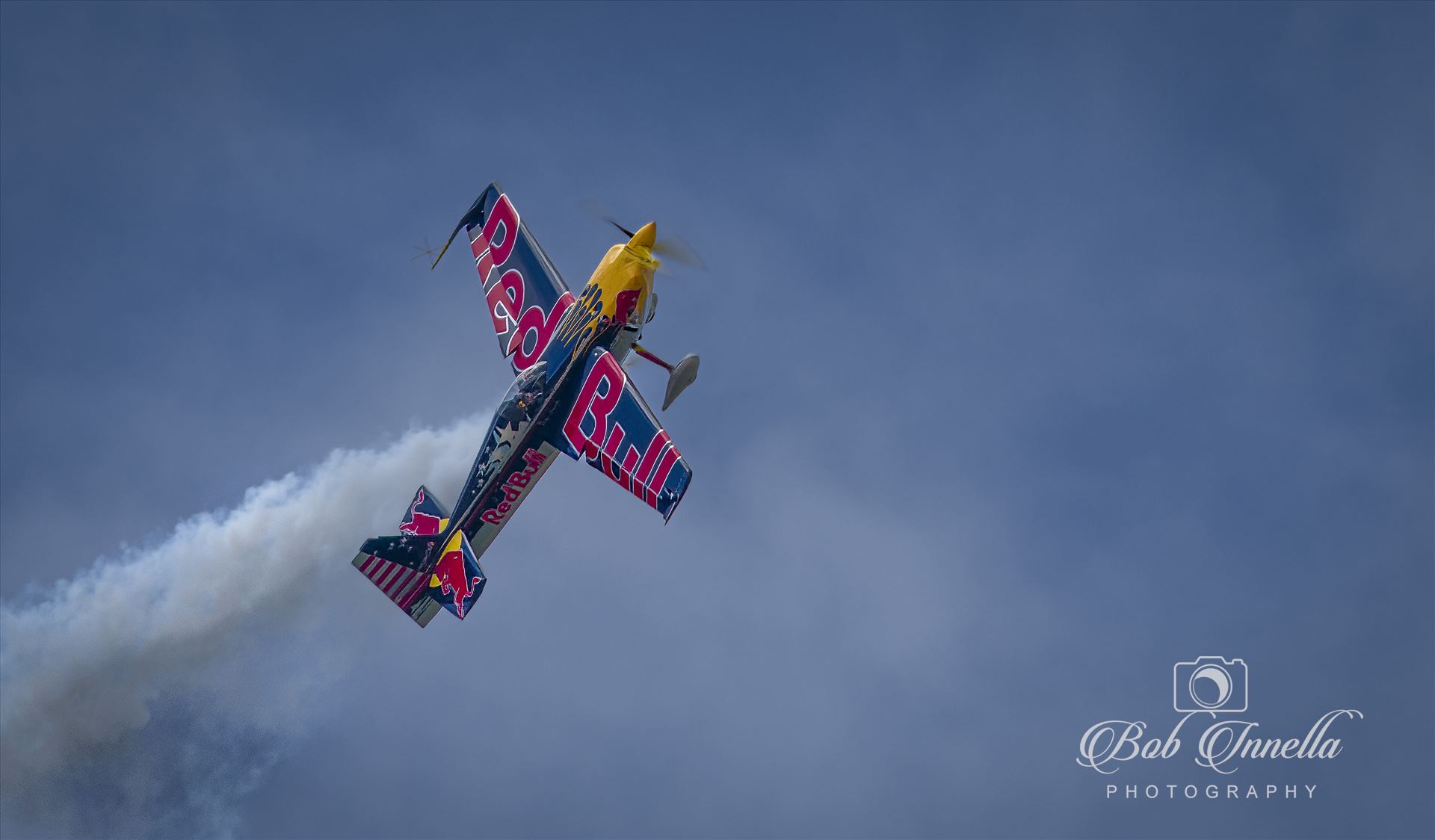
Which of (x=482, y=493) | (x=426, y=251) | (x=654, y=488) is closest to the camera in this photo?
(x=654, y=488)

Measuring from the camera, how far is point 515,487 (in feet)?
134

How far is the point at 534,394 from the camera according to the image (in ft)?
131

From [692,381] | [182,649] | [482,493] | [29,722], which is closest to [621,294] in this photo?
[692,381]

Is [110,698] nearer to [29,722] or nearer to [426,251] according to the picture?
[29,722]

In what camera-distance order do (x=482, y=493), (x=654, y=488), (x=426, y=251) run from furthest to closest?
(x=426, y=251)
(x=482, y=493)
(x=654, y=488)

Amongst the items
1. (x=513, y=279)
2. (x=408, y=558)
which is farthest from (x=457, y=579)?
(x=513, y=279)

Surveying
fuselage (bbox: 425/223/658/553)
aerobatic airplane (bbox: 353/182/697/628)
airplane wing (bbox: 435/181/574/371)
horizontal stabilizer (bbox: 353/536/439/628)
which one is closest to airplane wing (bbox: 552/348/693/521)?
aerobatic airplane (bbox: 353/182/697/628)

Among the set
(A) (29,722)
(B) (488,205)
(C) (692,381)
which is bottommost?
(A) (29,722)

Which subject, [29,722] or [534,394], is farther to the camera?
[29,722]

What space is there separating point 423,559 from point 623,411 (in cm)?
640

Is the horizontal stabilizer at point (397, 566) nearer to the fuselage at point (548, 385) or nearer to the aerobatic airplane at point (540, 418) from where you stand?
the aerobatic airplane at point (540, 418)

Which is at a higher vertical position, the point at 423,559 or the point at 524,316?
the point at 524,316

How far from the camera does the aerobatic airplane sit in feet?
126

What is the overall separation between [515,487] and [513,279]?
17.1 ft
